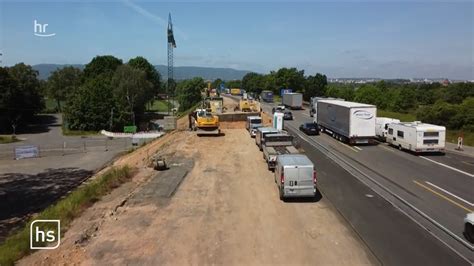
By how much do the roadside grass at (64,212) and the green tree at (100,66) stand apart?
108 metres

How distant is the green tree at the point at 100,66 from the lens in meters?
133

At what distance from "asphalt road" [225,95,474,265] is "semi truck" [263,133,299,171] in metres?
2.59

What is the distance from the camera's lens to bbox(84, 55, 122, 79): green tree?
13277cm

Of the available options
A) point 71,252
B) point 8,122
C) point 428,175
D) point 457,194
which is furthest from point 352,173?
point 8,122

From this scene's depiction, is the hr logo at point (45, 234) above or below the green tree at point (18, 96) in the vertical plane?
below

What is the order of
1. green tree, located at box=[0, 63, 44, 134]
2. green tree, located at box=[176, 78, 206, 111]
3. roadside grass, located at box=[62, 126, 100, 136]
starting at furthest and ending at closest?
1. green tree, located at box=[176, 78, 206, 111]
2. green tree, located at box=[0, 63, 44, 134]
3. roadside grass, located at box=[62, 126, 100, 136]

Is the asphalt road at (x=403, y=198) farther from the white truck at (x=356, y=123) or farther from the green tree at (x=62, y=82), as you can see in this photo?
the green tree at (x=62, y=82)

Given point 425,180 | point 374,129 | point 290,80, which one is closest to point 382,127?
point 374,129

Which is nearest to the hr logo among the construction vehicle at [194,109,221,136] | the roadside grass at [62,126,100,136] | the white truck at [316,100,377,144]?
the white truck at [316,100,377,144]

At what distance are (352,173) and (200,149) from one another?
51.7 ft

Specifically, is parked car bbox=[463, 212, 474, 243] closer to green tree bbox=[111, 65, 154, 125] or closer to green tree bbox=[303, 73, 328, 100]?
green tree bbox=[111, 65, 154, 125]

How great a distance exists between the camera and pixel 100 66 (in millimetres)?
134250

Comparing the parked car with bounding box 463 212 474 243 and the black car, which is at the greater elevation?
the black car

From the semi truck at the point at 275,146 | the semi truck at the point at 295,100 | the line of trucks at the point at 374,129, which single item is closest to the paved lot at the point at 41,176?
the semi truck at the point at 275,146
